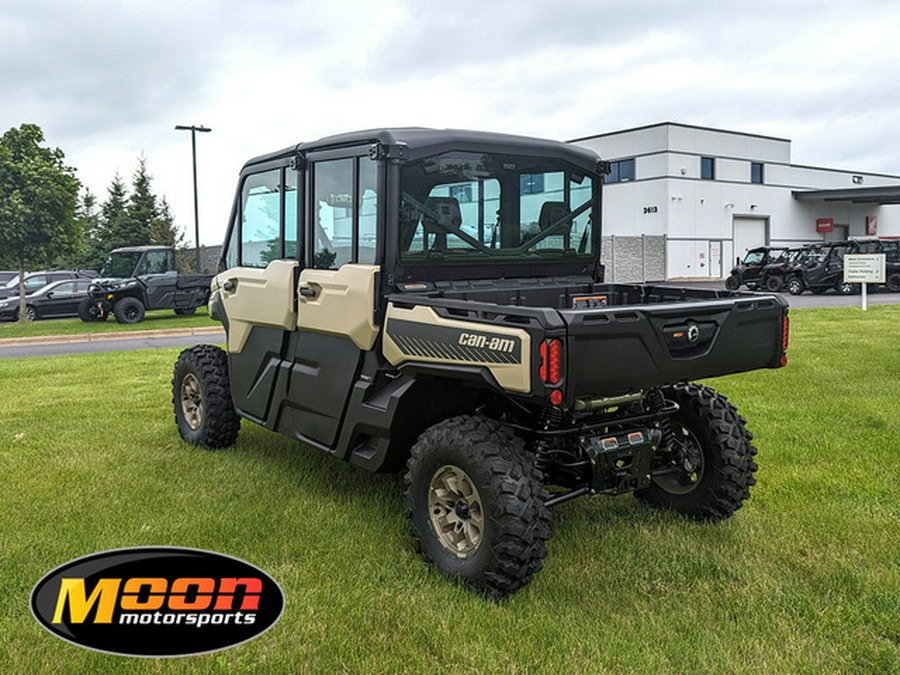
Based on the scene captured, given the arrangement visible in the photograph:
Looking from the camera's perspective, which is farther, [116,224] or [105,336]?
[116,224]

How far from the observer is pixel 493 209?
4965mm

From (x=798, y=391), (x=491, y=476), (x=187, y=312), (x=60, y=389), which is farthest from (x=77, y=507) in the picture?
(x=187, y=312)

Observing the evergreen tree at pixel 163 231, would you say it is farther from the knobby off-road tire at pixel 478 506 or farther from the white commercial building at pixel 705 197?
the knobby off-road tire at pixel 478 506

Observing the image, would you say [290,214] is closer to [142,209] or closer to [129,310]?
[129,310]

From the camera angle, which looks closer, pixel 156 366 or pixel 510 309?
pixel 510 309

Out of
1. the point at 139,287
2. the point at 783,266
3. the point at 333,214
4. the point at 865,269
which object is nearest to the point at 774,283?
the point at 783,266

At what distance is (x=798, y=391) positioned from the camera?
27.1ft

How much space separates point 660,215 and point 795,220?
10889 mm

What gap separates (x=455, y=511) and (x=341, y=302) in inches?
54.3

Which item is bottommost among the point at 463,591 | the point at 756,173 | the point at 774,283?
the point at 463,591

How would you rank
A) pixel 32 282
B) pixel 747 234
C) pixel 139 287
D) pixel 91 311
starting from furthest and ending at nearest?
pixel 747 234
pixel 32 282
pixel 91 311
pixel 139 287

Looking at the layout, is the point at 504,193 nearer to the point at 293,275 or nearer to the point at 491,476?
the point at 293,275

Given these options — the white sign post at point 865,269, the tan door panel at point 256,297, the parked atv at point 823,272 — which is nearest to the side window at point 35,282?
the tan door panel at point 256,297

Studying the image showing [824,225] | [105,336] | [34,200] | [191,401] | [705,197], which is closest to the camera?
[191,401]
